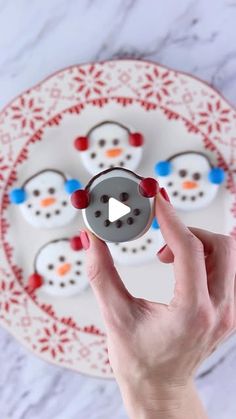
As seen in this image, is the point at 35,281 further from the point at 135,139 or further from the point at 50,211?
the point at 135,139

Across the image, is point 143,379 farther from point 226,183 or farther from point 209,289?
point 226,183

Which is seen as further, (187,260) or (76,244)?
(76,244)

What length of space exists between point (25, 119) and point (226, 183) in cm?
31

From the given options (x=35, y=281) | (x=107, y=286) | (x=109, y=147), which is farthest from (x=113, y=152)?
(x=107, y=286)

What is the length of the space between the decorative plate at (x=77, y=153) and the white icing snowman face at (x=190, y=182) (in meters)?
0.02

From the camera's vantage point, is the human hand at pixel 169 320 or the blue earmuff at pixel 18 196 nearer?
the human hand at pixel 169 320

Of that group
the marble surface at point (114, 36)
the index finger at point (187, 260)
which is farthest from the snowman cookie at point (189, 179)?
the index finger at point (187, 260)

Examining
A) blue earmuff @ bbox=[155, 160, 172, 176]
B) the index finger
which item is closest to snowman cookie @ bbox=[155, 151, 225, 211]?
blue earmuff @ bbox=[155, 160, 172, 176]

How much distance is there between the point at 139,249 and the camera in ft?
2.75

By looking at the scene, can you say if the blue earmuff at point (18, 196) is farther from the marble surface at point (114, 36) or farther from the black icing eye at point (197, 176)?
the black icing eye at point (197, 176)

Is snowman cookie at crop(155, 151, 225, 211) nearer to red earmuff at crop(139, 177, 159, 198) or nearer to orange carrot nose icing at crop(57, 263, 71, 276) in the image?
orange carrot nose icing at crop(57, 263, 71, 276)

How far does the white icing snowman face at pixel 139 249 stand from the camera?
83cm

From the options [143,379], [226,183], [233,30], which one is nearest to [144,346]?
[143,379]

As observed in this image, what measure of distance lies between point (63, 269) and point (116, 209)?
333 mm
